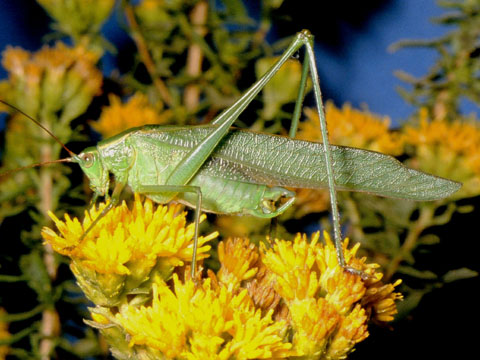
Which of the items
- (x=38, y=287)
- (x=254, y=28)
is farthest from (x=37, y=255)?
(x=254, y=28)

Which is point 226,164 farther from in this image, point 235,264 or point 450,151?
point 450,151

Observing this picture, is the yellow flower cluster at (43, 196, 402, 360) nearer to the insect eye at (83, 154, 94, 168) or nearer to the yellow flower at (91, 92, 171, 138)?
the insect eye at (83, 154, 94, 168)

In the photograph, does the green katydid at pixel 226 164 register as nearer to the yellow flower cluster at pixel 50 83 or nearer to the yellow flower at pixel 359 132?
the yellow flower cluster at pixel 50 83

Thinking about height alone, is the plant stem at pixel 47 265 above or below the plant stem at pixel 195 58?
below

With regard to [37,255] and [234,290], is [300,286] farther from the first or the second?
[37,255]

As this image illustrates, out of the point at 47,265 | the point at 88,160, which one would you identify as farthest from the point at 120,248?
the point at 47,265

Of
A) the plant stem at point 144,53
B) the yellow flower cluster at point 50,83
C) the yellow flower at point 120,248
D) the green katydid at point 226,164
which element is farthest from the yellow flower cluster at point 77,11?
the yellow flower at point 120,248

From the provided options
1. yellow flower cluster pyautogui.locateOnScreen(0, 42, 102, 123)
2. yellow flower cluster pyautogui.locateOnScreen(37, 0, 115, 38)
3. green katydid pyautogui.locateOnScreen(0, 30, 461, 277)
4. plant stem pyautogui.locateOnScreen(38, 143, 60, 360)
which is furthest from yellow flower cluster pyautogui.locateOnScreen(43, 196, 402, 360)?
yellow flower cluster pyautogui.locateOnScreen(37, 0, 115, 38)
